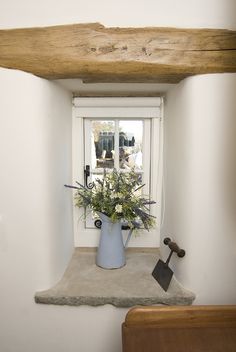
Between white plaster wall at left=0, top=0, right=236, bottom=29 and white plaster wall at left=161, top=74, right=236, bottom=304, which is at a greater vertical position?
white plaster wall at left=0, top=0, right=236, bottom=29

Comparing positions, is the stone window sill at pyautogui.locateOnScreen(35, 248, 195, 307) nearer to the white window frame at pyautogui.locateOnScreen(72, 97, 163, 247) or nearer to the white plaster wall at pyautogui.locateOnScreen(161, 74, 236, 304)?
the white plaster wall at pyautogui.locateOnScreen(161, 74, 236, 304)

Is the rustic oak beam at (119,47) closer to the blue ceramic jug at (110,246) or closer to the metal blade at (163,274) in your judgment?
the blue ceramic jug at (110,246)

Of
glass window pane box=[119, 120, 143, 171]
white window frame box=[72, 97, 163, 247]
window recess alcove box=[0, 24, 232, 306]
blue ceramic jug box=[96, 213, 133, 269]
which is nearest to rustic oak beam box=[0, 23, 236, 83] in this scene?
window recess alcove box=[0, 24, 232, 306]

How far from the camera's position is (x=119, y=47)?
109 centimetres

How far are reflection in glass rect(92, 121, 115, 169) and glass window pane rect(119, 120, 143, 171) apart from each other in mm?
58

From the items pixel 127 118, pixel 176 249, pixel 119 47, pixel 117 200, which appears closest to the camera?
pixel 119 47

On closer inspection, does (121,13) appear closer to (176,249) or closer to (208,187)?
(208,187)

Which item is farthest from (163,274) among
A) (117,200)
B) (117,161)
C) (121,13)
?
(121,13)

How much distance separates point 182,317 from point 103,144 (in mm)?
1063

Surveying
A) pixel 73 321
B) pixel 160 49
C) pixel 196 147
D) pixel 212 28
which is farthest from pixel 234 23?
pixel 73 321

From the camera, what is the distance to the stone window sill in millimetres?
1168

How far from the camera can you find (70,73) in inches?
44.5

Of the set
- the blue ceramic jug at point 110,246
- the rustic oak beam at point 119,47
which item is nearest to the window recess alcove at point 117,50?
the rustic oak beam at point 119,47

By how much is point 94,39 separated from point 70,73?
17 centimetres
